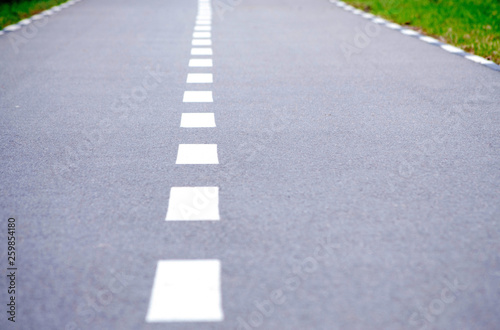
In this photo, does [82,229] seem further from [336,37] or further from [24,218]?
[336,37]

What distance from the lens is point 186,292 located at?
330 cm

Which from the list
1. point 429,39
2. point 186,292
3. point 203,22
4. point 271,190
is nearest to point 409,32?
point 429,39

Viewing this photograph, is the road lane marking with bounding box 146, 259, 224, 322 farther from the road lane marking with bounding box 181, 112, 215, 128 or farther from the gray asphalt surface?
the road lane marking with bounding box 181, 112, 215, 128

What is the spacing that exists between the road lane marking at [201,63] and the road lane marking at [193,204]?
5.23 meters

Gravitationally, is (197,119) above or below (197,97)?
above

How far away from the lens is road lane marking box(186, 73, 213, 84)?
28.0ft

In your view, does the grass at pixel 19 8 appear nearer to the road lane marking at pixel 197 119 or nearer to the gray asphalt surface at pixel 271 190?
the gray asphalt surface at pixel 271 190

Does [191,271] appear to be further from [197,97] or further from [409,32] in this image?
[409,32]

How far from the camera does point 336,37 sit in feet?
41.3

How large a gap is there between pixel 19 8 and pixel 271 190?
1426 centimetres

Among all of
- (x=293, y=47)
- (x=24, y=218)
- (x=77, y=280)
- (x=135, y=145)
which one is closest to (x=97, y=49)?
(x=293, y=47)

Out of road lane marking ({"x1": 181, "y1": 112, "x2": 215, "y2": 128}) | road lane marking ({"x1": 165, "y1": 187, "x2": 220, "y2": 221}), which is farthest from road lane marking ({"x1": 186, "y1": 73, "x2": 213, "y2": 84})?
road lane marking ({"x1": 165, "y1": 187, "x2": 220, "y2": 221})

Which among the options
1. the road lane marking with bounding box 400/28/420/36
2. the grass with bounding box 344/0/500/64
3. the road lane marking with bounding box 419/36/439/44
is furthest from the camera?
the road lane marking with bounding box 400/28/420/36

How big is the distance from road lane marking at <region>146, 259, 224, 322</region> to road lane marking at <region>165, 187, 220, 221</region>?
2.04 ft
